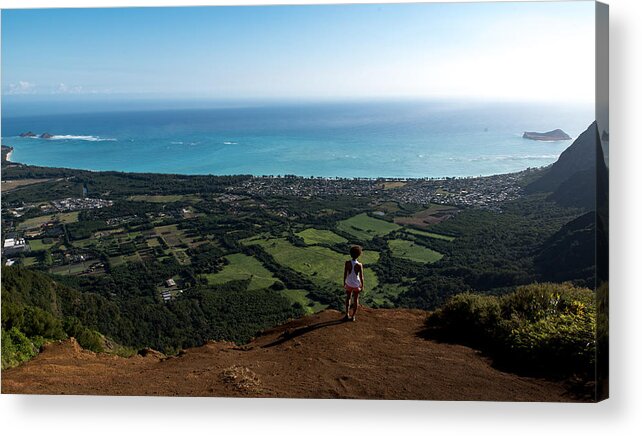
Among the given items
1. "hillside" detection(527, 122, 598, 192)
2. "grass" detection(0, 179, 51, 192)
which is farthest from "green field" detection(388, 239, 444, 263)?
"grass" detection(0, 179, 51, 192)

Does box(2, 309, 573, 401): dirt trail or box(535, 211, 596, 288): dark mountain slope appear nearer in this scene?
box(2, 309, 573, 401): dirt trail

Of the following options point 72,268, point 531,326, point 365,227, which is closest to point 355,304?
point 531,326

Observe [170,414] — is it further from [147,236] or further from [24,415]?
[147,236]

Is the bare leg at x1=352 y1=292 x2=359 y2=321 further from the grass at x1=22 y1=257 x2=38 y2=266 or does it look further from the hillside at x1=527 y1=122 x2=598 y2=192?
the grass at x1=22 y1=257 x2=38 y2=266

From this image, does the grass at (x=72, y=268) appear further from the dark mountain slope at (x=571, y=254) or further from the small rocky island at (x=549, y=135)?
the small rocky island at (x=549, y=135)

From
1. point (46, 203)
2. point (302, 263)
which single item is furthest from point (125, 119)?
point (302, 263)

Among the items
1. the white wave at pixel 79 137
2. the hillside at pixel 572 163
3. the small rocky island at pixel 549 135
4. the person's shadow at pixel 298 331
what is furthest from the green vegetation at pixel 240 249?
the person's shadow at pixel 298 331
